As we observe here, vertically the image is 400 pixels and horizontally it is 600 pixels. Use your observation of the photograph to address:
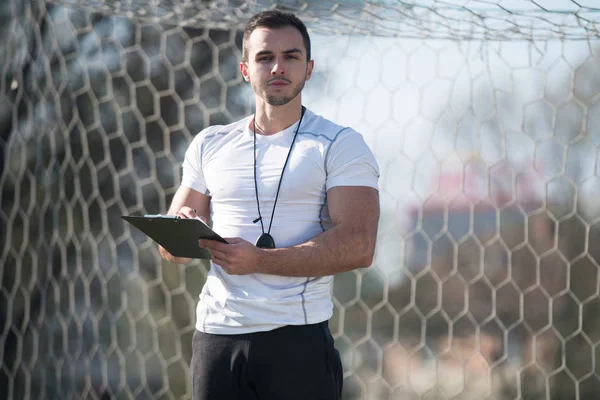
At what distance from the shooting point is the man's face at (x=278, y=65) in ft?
3.67

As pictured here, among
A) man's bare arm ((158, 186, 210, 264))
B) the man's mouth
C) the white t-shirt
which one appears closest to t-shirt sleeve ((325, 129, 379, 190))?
the white t-shirt

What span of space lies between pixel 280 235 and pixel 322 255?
74mm

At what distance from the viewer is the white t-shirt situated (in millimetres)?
1079

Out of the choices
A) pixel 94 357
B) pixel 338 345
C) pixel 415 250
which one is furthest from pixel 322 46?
pixel 94 357

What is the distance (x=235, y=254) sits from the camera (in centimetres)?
101

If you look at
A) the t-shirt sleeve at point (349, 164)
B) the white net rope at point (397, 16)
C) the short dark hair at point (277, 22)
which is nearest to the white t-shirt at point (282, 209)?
the t-shirt sleeve at point (349, 164)

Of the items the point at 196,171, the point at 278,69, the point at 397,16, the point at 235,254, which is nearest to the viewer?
the point at 235,254

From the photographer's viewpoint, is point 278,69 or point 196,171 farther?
point 196,171

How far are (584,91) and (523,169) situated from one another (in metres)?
0.24

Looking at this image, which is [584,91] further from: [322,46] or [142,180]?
[142,180]

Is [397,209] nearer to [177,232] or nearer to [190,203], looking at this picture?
[190,203]

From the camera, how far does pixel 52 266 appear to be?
2.06m

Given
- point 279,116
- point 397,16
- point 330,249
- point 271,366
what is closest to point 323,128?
point 279,116

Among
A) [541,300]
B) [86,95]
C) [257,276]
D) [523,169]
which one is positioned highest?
[86,95]
